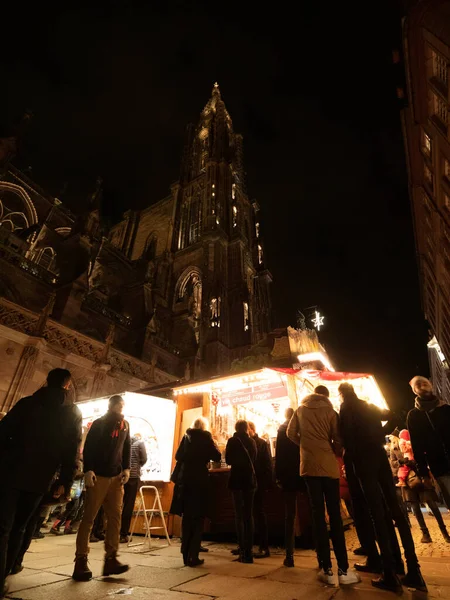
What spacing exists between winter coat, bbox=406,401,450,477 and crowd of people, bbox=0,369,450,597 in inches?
0.4

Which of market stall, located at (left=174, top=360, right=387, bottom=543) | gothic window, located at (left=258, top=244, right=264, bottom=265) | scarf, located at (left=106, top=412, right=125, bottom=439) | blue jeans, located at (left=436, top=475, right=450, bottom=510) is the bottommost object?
blue jeans, located at (left=436, top=475, right=450, bottom=510)

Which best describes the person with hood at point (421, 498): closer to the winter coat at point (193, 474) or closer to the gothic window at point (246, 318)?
the winter coat at point (193, 474)

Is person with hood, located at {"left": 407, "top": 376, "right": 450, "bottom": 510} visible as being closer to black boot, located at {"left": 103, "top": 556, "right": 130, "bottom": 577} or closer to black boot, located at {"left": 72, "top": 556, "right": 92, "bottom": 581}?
black boot, located at {"left": 103, "top": 556, "right": 130, "bottom": 577}

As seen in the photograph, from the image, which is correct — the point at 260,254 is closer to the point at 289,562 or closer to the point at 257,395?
the point at 257,395

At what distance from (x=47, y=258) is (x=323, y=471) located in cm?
2088

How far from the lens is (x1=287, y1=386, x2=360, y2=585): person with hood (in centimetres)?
299

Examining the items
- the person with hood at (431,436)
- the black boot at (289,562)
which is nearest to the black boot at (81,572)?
the black boot at (289,562)

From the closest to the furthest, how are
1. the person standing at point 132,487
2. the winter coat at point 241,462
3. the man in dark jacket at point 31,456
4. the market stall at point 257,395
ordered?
the man in dark jacket at point 31,456 < the winter coat at point 241,462 < the person standing at point 132,487 < the market stall at point 257,395

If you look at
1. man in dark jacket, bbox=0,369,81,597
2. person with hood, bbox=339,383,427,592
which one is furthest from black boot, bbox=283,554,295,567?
man in dark jacket, bbox=0,369,81,597

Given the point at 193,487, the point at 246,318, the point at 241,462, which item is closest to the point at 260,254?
Answer: the point at 246,318

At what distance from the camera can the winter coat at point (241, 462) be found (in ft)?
14.0

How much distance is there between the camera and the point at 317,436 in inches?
136

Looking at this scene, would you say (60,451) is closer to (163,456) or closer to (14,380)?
(163,456)

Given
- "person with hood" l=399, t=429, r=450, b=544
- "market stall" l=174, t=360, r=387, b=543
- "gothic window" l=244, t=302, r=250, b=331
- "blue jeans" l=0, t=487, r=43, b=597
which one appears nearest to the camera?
"blue jeans" l=0, t=487, r=43, b=597
